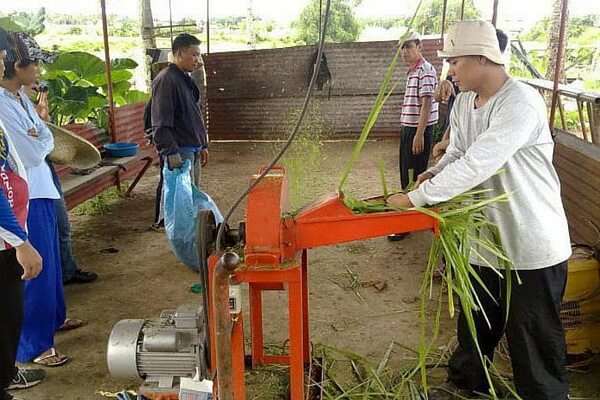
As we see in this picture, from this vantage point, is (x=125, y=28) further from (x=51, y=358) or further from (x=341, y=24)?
(x=51, y=358)

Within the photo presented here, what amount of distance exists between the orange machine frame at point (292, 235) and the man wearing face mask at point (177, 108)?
263cm

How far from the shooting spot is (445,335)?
3.52 metres

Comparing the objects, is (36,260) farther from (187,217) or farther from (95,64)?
(95,64)

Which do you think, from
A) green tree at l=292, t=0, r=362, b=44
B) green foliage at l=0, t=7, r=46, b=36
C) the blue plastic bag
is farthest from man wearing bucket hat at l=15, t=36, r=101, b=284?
green tree at l=292, t=0, r=362, b=44

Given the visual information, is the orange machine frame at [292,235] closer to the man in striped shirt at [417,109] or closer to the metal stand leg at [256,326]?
the metal stand leg at [256,326]

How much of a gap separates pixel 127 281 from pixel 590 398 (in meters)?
3.26

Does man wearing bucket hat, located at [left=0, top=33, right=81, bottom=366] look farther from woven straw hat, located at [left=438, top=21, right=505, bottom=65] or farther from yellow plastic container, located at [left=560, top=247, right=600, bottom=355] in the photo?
yellow plastic container, located at [left=560, top=247, right=600, bottom=355]

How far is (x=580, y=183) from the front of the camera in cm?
363

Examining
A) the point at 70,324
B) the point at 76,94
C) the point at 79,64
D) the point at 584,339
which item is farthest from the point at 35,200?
the point at 79,64

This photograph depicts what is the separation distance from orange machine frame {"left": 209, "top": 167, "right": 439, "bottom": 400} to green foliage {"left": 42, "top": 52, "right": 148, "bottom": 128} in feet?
18.0

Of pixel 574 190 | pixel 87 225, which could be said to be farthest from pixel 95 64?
pixel 574 190

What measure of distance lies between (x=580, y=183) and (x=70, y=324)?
11.1 feet

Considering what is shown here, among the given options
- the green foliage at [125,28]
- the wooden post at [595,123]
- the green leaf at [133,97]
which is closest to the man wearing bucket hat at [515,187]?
the wooden post at [595,123]

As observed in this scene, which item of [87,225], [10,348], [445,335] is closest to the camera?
[10,348]
